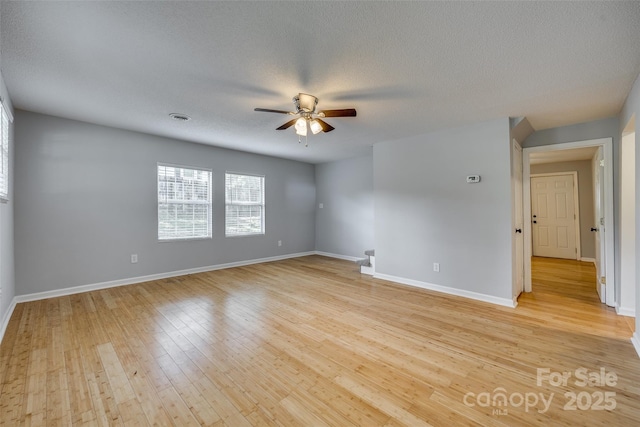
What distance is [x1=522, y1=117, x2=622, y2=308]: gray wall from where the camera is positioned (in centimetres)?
311

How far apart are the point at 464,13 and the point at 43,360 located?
396 centimetres

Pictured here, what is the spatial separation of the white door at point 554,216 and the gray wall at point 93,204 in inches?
292

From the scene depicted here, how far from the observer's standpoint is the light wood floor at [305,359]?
154cm

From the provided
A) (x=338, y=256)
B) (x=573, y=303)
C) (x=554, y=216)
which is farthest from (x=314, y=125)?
(x=554, y=216)

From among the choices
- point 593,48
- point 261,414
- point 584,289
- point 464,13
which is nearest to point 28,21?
point 464,13

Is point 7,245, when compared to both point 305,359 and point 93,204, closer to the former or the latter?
point 93,204

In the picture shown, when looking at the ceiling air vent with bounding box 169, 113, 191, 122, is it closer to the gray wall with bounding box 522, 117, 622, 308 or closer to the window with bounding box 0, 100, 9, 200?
the window with bounding box 0, 100, 9, 200

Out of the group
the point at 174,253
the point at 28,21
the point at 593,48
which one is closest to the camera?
the point at 28,21

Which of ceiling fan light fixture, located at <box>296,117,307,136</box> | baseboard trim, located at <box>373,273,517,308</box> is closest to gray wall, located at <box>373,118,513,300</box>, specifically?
baseboard trim, located at <box>373,273,517,308</box>

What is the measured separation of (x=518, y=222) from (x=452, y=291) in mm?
1352

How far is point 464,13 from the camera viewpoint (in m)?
1.59

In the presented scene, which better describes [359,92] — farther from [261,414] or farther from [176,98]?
[261,414]

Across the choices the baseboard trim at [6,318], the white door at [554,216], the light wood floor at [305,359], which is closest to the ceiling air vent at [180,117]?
the light wood floor at [305,359]

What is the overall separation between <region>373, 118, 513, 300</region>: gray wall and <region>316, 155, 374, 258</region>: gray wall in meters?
1.30
